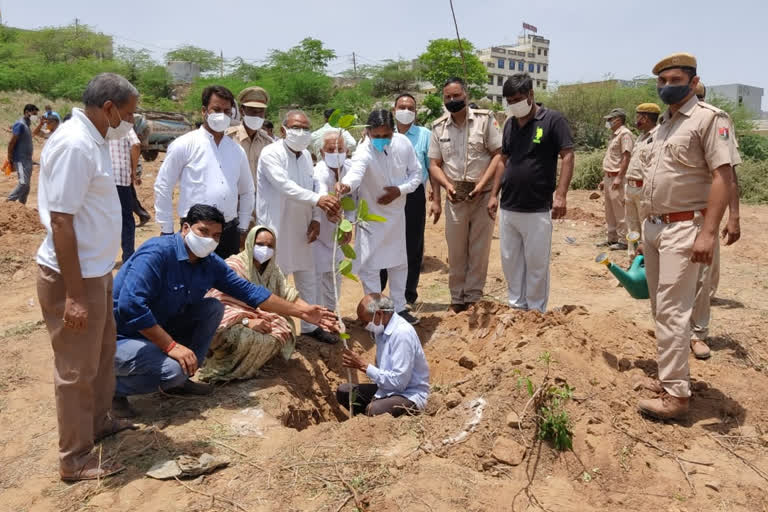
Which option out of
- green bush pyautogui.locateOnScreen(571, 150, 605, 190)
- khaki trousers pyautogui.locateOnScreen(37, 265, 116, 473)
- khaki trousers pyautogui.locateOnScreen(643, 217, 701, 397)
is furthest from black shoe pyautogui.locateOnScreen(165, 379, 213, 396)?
green bush pyautogui.locateOnScreen(571, 150, 605, 190)

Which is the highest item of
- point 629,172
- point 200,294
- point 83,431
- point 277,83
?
point 277,83

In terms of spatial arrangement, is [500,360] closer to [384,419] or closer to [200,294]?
[384,419]

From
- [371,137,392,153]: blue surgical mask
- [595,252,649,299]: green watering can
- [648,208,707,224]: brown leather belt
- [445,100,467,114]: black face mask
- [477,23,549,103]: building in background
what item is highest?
[477,23,549,103]: building in background

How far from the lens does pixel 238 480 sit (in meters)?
2.93

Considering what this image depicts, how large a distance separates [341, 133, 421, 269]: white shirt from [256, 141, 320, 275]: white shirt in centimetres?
42

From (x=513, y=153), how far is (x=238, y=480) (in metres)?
3.13

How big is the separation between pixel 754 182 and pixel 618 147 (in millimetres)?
5888

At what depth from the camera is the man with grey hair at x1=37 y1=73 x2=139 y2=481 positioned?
2.61 meters

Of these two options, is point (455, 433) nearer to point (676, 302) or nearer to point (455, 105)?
point (676, 302)

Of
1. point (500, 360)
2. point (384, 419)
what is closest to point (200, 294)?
point (384, 419)

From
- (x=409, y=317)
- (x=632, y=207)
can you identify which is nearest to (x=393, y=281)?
(x=409, y=317)

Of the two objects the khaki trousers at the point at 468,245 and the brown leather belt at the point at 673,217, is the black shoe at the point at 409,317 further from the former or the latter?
the brown leather belt at the point at 673,217

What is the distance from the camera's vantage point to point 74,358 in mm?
2805

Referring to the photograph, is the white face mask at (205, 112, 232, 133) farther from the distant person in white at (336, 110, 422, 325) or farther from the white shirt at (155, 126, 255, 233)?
the distant person in white at (336, 110, 422, 325)
